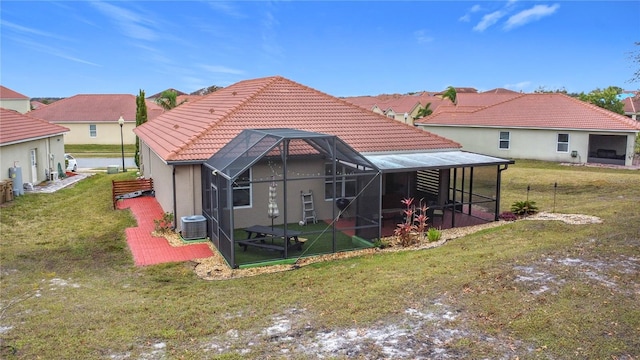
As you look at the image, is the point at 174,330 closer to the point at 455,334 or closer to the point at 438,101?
the point at 455,334

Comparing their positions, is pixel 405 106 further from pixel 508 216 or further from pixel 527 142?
pixel 508 216

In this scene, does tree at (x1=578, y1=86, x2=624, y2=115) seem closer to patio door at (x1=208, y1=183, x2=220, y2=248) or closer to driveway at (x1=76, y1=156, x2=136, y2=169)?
driveway at (x1=76, y1=156, x2=136, y2=169)

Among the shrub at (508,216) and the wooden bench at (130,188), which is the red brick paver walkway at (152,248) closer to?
the wooden bench at (130,188)

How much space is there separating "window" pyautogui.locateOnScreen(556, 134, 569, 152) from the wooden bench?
80.2 feet

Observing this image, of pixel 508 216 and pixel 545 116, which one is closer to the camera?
pixel 508 216

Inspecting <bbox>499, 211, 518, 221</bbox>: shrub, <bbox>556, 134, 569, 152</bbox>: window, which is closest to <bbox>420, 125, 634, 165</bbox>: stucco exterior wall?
<bbox>556, 134, 569, 152</bbox>: window

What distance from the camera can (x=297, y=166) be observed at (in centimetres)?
1557

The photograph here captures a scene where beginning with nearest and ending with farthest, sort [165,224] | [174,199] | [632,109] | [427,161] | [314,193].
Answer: [174,199] < [165,224] < [314,193] < [427,161] < [632,109]

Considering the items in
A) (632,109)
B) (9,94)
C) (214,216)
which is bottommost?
(214,216)

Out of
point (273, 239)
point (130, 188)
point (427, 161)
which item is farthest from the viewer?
point (130, 188)

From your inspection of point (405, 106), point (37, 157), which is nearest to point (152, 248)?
point (37, 157)

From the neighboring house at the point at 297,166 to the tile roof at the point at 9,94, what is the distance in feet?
175

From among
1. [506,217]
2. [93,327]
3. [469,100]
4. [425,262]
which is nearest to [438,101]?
[469,100]

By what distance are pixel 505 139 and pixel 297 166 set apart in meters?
23.0
